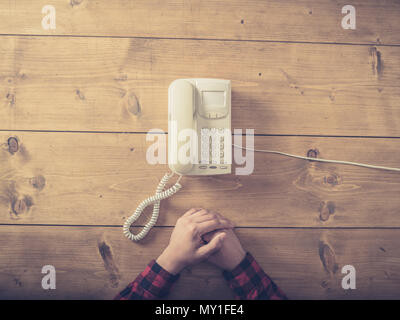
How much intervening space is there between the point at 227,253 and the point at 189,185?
Result: 187 mm

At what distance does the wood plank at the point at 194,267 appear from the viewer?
2.32ft

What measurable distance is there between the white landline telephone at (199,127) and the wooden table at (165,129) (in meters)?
0.07

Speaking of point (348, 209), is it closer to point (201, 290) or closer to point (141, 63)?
point (201, 290)

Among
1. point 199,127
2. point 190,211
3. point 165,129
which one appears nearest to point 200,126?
point 199,127

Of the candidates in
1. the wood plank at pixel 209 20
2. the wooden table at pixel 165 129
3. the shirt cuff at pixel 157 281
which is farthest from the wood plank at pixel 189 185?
the wood plank at pixel 209 20

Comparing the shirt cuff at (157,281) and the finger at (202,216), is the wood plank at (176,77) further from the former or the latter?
the shirt cuff at (157,281)

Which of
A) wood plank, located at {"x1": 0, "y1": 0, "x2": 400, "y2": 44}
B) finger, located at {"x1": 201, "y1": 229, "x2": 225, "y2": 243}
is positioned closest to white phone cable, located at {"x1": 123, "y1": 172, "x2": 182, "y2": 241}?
finger, located at {"x1": 201, "y1": 229, "x2": 225, "y2": 243}

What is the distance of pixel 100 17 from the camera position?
0.73 m

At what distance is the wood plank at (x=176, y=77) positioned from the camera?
72cm

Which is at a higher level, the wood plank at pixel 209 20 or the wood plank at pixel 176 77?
the wood plank at pixel 209 20

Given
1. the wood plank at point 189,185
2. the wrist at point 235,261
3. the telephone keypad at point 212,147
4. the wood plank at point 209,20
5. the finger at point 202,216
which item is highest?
the wood plank at point 209,20

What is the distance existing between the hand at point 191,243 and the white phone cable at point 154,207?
7cm

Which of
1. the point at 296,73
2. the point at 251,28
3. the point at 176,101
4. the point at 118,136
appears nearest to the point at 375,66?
the point at 296,73

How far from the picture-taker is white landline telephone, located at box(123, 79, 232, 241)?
2.10 feet
